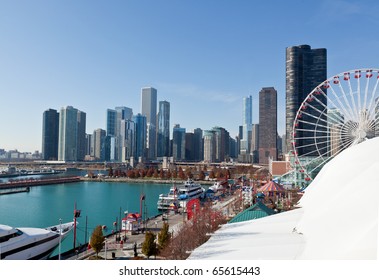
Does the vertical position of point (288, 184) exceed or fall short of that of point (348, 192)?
it falls short

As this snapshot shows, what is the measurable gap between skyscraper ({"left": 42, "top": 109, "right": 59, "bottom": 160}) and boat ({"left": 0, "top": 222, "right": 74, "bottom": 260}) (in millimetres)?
39581

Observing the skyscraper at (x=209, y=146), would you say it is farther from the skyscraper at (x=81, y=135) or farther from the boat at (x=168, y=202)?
the boat at (x=168, y=202)

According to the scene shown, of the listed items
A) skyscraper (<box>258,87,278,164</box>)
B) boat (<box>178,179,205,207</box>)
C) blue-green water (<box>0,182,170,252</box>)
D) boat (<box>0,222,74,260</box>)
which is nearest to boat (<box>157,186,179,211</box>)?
boat (<box>178,179,205,207</box>)

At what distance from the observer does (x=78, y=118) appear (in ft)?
163

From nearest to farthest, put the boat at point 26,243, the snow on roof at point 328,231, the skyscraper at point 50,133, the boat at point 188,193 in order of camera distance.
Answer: the snow on roof at point 328,231 → the boat at point 26,243 → the boat at point 188,193 → the skyscraper at point 50,133

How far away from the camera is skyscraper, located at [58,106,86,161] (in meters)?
46.2

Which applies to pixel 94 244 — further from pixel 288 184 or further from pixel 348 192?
pixel 288 184

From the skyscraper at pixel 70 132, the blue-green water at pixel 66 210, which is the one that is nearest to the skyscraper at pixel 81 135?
the skyscraper at pixel 70 132

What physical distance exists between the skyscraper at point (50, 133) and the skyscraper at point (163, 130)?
94.2ft

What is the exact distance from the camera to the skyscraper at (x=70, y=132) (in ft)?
151

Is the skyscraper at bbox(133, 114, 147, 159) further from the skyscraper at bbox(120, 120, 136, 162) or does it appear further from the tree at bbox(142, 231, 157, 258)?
the tree at bbox(142, 231, 157, 258)

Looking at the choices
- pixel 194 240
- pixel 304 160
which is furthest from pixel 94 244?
pixel 304 160

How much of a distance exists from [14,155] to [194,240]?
5389 cm

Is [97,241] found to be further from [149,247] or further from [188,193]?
[188,193]
